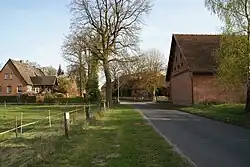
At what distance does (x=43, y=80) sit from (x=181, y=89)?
4847 centimetres

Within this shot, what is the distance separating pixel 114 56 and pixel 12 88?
4418 centimetres

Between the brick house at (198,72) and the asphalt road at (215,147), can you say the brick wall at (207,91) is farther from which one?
the asphalt road at (215,147)

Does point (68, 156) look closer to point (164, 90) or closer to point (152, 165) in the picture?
point (152, 165)

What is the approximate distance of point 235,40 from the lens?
27250 millimetres

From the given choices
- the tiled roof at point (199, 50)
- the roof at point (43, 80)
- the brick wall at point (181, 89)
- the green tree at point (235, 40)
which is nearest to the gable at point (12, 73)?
the roof at point (43, 80)

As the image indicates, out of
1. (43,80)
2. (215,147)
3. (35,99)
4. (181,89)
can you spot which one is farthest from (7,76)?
(215,147)

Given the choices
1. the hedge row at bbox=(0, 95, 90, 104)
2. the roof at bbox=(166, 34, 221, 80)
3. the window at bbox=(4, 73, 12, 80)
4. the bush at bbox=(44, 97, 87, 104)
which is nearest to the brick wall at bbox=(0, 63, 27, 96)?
the window at bbox=(4, 73, 12, 80)

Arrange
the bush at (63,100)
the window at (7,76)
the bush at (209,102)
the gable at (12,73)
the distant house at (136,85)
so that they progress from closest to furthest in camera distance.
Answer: the bush at (209,102) < the bush at (63,100) < the gable at (12,73) < the window at (7,76) < the distant house at (136,85)

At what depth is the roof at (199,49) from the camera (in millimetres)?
47281

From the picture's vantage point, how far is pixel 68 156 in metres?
11.6

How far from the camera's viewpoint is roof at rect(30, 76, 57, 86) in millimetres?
94031

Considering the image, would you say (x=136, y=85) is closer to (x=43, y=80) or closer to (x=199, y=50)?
(x=43, y=80)

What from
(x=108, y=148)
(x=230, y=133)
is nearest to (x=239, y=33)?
(x=230, y=133)

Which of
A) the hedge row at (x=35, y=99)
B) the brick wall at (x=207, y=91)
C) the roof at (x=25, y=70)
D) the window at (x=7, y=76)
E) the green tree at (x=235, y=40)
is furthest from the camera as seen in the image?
the roof at (x=25, y=70)
